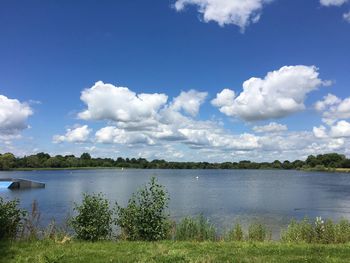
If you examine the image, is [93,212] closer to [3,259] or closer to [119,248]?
[119,248]

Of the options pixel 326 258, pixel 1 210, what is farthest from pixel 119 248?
pixel 326 258

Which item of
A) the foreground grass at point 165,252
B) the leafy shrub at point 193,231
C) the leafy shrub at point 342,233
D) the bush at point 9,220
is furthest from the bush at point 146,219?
the leafy shrub at point 342,233

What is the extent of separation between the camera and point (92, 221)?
15117 millimetres

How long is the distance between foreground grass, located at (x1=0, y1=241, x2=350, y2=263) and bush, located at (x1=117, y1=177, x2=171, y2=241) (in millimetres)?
1102

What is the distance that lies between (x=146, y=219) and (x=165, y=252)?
334cm

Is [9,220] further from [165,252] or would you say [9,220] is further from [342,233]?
[342,233]

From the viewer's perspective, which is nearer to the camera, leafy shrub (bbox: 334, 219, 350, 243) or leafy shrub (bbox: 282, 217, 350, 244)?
leafy shrub (bbox: 334, 219, 350, 243)

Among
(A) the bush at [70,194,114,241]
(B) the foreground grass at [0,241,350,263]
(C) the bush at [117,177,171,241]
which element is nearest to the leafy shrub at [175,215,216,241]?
(C) the bush at [117,177,171,241]

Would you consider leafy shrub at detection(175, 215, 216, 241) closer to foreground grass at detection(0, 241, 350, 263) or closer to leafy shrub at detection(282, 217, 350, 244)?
leafy shrub at detection(282, 217, 350, 244)

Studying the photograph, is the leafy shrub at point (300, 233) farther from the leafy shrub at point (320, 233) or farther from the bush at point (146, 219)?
the bush at point (146, 219)

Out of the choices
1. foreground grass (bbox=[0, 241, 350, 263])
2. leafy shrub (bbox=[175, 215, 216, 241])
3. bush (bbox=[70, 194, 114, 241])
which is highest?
bush (bbox=[70, 194, 114, 241])

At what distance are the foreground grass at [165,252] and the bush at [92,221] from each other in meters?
0.89

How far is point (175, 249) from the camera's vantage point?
1245cm

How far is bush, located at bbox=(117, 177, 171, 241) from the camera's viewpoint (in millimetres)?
15062
